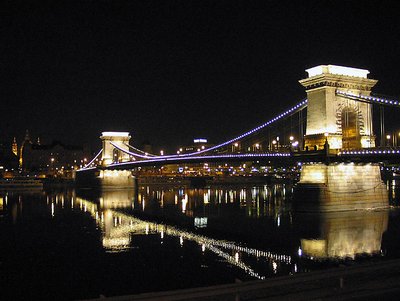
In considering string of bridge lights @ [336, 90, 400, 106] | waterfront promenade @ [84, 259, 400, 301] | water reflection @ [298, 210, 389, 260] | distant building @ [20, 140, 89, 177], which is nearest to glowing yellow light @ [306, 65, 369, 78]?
string of bridge lights @ [336, 90, 400, 106]

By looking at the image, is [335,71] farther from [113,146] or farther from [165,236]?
[113,146]

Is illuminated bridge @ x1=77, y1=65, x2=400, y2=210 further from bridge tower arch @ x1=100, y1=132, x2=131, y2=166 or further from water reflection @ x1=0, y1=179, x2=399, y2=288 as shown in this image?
bridge tower arch @ x1=100, y1=132, x2=131, y2=166

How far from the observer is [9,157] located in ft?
474

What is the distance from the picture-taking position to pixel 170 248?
79.3 ft

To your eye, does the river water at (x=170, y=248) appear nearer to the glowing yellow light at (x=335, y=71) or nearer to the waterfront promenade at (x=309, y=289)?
the waterfront promenade at (x=309, y=289)

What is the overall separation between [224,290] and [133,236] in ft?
63.3

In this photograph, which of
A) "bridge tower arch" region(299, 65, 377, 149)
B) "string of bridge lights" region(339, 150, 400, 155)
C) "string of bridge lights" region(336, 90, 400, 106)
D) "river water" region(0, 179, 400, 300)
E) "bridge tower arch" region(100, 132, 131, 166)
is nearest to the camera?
"river water" region(0, 179, 400, 300)

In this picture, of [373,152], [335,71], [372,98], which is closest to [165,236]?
[373,152]

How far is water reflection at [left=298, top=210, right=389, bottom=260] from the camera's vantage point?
73.7 ft

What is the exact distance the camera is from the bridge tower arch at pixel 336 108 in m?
35.5

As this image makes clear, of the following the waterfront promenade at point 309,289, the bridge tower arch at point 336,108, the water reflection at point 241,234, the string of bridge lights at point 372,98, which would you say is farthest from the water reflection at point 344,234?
the waterfront promenade at point 309,289

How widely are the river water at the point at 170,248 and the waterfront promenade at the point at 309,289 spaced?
3.26 m

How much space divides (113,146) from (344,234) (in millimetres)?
71772

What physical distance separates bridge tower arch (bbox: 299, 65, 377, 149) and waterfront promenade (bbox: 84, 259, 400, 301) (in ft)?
82.4
